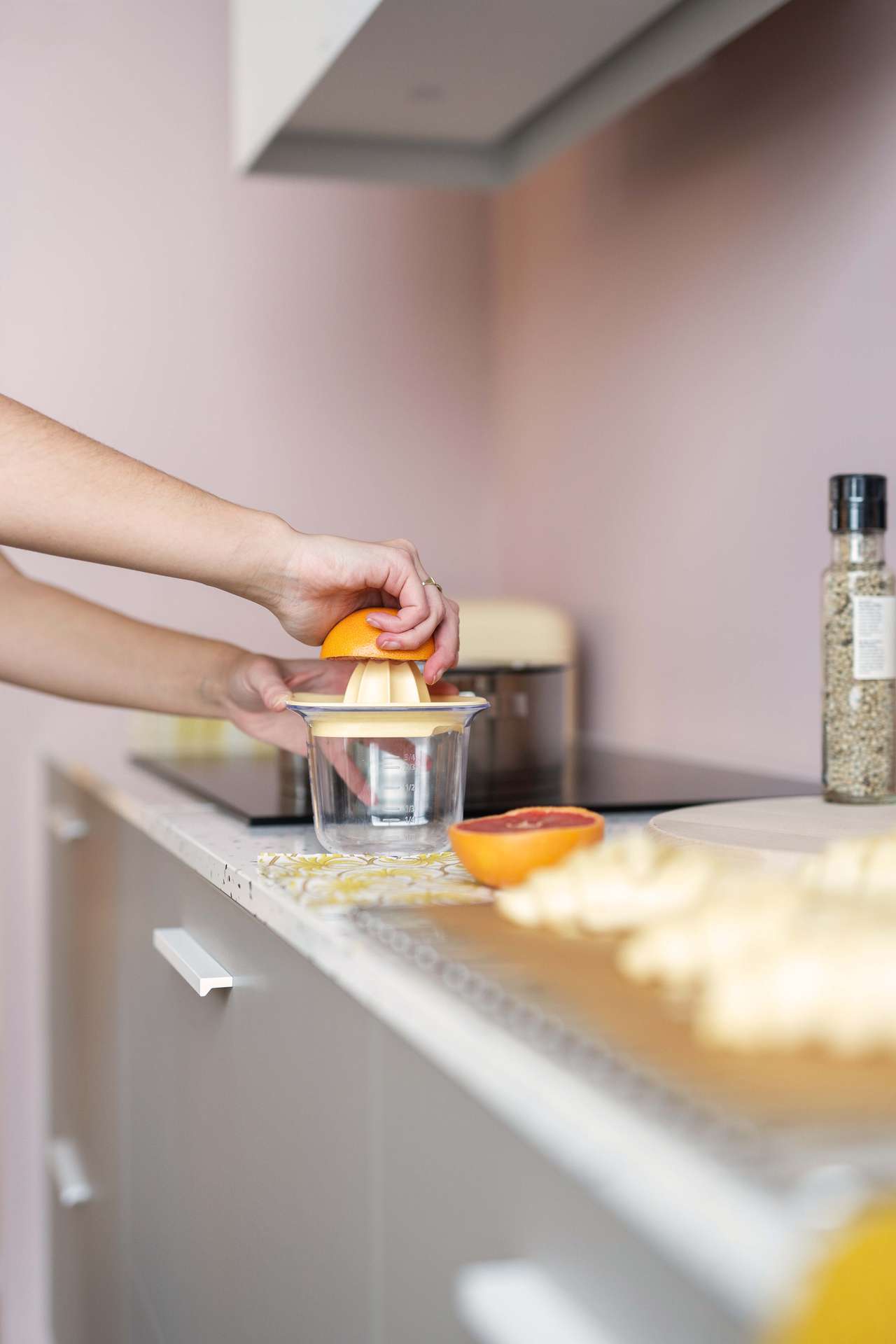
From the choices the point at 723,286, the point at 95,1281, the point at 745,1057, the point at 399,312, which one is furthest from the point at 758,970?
the point at 399,312

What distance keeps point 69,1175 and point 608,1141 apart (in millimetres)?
1469

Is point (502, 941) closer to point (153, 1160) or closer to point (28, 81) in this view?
point (153, 1160)

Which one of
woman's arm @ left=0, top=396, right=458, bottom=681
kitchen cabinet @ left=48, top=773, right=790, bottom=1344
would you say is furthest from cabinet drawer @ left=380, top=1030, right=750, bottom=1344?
woman's arm @ left=0, top=396, right=458, bottom=681

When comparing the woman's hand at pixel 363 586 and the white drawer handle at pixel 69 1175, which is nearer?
the woman's hand at pixel 363 586

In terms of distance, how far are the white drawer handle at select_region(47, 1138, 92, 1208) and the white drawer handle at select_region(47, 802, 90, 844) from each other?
0.37m

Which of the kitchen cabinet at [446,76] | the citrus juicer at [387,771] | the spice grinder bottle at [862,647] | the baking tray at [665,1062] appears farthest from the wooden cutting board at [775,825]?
the kitchen cabinet at [446,76]

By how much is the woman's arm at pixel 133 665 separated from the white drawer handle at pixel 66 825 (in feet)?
1.04

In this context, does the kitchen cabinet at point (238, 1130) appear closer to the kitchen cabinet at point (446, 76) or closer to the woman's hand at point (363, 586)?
the woman's hand at point (363, 586)

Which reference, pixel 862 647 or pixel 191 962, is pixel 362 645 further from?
pixel 862 647

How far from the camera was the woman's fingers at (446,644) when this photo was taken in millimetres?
944

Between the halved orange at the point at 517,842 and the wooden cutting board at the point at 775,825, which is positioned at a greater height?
the halved orange at the point at 517,842

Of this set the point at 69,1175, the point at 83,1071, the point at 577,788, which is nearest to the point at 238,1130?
the point at 577,788

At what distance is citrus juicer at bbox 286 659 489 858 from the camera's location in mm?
867

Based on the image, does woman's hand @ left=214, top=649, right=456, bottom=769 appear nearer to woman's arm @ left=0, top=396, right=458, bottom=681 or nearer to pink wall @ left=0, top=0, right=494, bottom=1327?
woman's arm @ left=0, top=396, right=458, bottom=681
